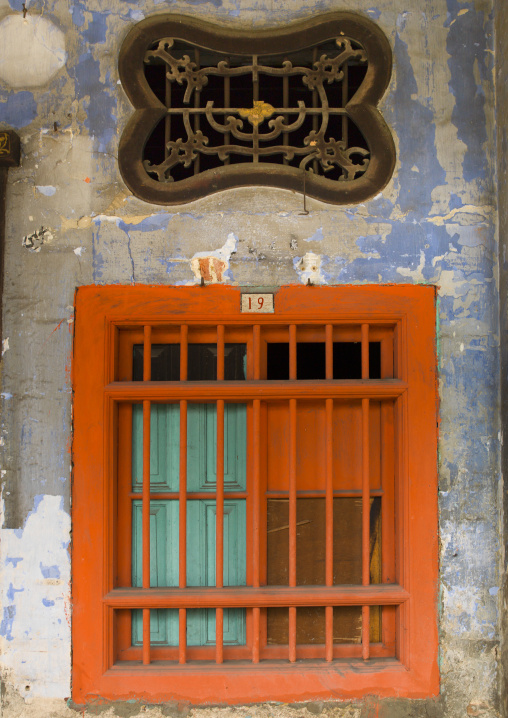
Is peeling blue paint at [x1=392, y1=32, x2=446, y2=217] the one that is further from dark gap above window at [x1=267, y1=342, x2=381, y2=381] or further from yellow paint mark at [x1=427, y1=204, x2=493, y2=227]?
dark gap above window at [x1=267, y1=342, x2=381, y2=381]

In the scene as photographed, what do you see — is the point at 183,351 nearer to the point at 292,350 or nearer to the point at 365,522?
the point at 292,350

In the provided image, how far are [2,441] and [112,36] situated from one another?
174 cm

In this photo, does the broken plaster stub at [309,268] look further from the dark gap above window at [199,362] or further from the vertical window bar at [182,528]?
the vertical window bar at [182,528]

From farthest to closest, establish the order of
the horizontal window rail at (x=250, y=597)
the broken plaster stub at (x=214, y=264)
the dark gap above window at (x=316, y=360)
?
the dark gap above window at (x=316, y=360)
the broken plaster stub at (x=214, y=264)
the horizontal window rail at (x=250, y=597)

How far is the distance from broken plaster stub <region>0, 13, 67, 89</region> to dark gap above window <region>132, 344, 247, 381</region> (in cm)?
123

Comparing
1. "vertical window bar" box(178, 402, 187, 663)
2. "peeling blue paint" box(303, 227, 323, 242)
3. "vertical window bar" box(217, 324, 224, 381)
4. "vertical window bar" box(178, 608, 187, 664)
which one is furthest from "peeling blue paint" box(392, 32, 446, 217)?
"vertical window bar" box(178, 608, 187, 664)

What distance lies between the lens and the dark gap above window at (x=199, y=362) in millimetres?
2377

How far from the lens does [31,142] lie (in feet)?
7.78

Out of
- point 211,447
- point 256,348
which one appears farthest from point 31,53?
point 211,447

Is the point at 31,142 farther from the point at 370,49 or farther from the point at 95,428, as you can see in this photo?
the point at 370,49

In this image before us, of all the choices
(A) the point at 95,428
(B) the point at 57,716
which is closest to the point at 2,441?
(A) the point at 95,428

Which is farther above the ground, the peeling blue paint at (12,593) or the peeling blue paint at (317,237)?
the peeling blue paint at (317,237)

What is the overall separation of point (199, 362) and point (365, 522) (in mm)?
934

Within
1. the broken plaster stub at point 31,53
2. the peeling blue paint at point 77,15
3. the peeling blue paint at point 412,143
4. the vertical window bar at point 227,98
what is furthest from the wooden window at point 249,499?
the peeling blue paint at point 77,15
